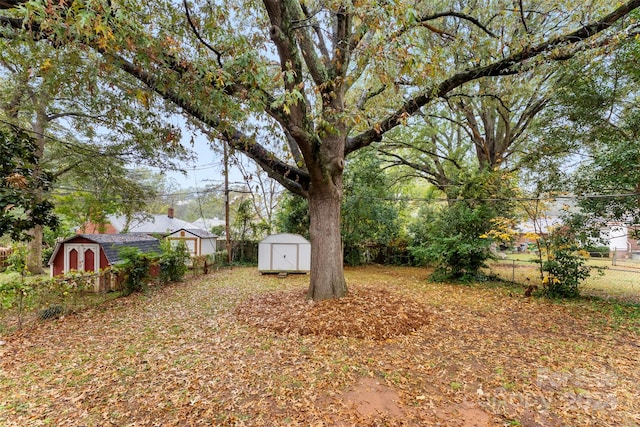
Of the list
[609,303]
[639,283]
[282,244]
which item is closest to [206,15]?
[282,244]

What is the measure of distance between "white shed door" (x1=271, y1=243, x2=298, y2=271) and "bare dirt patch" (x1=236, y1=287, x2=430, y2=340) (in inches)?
184

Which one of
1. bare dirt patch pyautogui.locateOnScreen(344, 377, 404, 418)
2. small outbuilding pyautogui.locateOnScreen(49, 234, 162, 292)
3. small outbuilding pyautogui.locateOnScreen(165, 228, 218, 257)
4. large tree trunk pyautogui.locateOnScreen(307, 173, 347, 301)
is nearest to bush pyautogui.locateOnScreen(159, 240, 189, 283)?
small outbuilding pyautogui.locateOnScreen(49, 234, 162, 292)

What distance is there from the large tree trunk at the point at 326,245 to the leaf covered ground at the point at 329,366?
1.28 feet

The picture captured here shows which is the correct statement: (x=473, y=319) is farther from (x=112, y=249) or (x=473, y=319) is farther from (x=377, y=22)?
(x=112, y=249)

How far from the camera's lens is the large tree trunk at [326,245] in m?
5.67

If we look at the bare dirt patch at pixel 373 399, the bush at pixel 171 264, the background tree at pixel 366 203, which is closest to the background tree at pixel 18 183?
the bush at pixel 171 264

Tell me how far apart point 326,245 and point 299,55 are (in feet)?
11.5

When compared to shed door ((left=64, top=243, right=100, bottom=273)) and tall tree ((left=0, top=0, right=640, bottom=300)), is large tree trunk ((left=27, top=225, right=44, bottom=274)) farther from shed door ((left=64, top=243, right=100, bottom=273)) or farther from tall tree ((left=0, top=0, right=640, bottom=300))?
tall tree ((left=0, top=0, right=640, bottom=300))

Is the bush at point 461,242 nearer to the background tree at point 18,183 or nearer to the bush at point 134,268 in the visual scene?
the bush at point 134,268

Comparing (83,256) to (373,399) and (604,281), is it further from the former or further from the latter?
(604,281)

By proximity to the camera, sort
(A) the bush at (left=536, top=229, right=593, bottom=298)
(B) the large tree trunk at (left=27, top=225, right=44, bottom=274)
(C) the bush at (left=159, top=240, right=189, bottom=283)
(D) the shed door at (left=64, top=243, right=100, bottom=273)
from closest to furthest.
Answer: (A) the bush at (left=536, top=229, right=593, bottom=298), (C) the bush at (left=159, top=240, right=189, bottom=283), (D) the shed door at (left=64, top=243, right=100, bottom=273), (B) the large tree trunk at (left=27, top=225, right=44, bottom=274)

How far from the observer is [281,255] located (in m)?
10.9

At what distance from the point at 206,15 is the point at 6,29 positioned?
2399 mm

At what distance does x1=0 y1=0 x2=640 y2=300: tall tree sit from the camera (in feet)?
9.97
